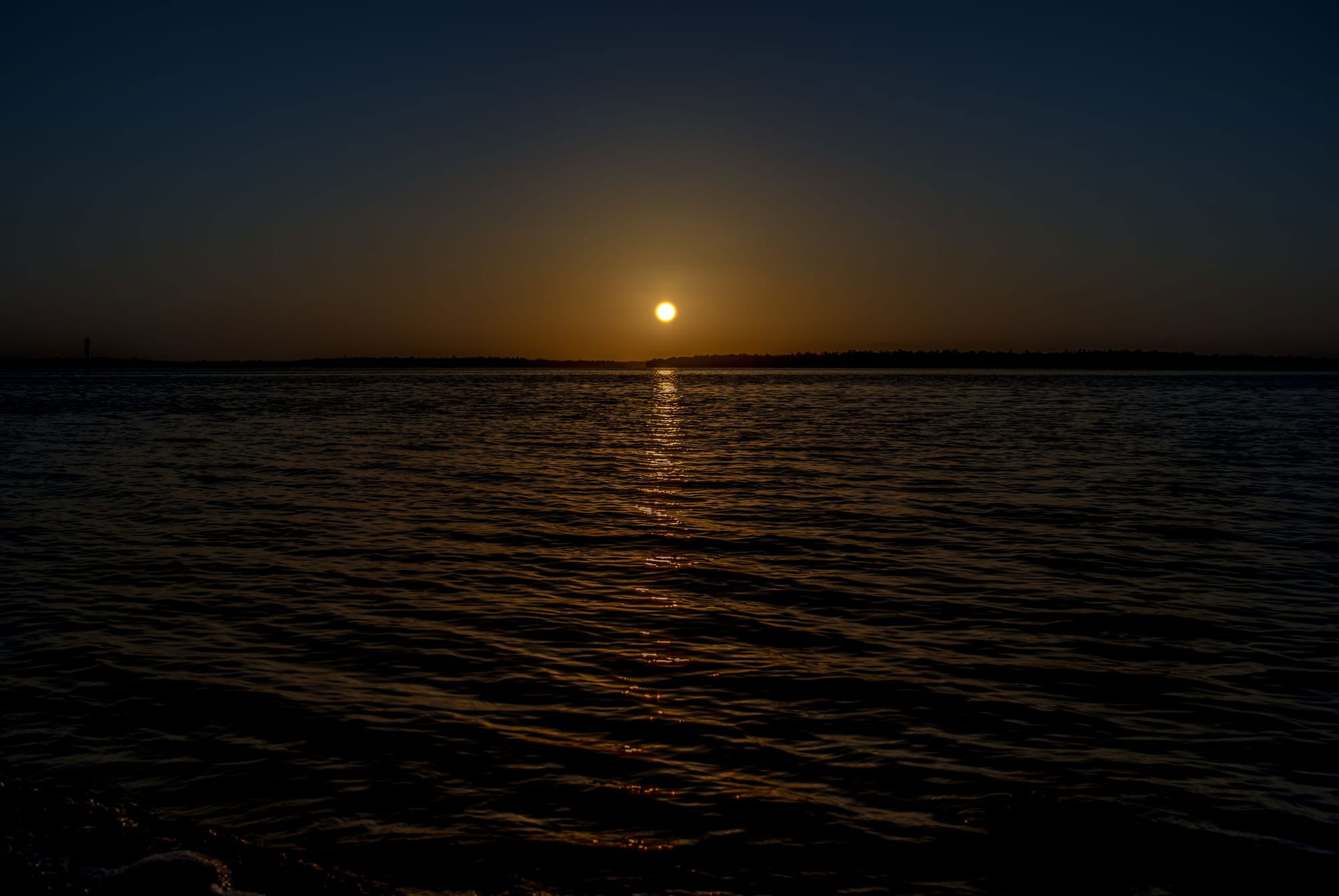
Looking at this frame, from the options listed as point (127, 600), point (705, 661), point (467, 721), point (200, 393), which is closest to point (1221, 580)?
point (705, 661)

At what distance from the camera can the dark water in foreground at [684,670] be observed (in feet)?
23.7

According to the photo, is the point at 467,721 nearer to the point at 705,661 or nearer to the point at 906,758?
the point at 705,661

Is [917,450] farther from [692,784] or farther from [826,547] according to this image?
[692,784]

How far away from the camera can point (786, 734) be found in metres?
8.94

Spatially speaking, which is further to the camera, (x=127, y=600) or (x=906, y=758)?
(x=127, y=600)

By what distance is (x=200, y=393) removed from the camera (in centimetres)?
10319

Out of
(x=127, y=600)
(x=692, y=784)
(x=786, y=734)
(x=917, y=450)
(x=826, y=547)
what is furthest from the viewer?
(x=917, y=450)

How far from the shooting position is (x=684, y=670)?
10930 mm

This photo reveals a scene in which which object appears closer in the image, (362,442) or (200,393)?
(362,442)

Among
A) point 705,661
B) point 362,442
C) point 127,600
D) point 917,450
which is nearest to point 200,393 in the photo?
point 362,442

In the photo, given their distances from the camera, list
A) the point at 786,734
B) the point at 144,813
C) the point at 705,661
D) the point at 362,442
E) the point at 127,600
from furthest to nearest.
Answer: the point at 362,442
the point at 127,600
the point at 705,661
the point at 786,734
the point at 144,813

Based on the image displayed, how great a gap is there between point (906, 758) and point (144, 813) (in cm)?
630

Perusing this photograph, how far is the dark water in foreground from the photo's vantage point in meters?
7.22

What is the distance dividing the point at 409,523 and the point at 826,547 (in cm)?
943
